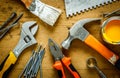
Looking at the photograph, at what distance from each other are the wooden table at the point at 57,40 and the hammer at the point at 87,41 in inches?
1.4

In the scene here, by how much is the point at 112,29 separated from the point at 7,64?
48cm

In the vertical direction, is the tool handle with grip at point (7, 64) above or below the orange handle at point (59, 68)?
above

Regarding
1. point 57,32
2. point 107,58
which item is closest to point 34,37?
point 57,32

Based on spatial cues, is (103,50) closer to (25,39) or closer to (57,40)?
(57,40)

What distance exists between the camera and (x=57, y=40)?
4.69 ft

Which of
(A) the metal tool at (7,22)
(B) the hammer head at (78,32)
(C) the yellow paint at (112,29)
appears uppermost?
(A) the metal tool at (7,22)

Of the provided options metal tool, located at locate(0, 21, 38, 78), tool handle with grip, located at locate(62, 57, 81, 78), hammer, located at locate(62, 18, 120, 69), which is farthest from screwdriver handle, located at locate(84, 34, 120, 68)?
metal tool, located at locate(0, 21, 38, 78)

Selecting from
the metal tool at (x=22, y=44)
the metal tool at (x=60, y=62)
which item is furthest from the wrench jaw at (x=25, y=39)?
the metal tool at (x=60, y=62)

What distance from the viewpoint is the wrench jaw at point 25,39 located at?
1.41 meters

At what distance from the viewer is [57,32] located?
56.6 inches

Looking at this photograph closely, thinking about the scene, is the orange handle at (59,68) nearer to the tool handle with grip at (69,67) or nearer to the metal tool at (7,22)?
the tool handle with grip at (69,67)

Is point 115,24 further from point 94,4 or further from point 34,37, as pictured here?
point 34,37

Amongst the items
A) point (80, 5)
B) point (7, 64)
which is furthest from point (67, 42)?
point (7, 64)

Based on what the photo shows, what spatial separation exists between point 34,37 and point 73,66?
0.72 feet
